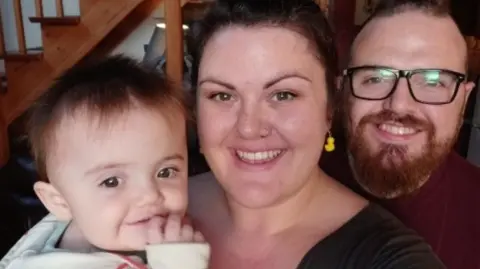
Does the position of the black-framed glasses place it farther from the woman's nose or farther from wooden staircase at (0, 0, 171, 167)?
wooden staircase at (0, 0, 171, 167)

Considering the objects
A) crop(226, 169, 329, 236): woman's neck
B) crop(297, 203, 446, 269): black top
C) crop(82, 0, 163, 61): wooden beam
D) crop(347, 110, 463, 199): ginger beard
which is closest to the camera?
crop(297, 203, 446, 269): black top

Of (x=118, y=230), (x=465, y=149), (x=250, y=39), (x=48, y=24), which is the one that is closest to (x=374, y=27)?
(x=250, y=39)

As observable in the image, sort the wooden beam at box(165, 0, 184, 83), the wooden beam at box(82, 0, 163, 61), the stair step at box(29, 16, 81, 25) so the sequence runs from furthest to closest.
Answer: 1. the wooden beam at box(82, 0, 163, 61)
2. the stair step at box(29, 16, 81, 25)
3. the wooden beam at box(165, 0, 184, 83)

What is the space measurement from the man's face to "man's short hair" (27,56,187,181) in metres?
0.48

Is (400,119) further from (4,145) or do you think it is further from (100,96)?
(4,145)

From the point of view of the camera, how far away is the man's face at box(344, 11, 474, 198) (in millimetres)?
1333

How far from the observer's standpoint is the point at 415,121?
4.47 ft

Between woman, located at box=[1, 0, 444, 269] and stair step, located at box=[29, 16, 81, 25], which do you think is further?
Result: stair step, located at box=[29, 16, 81, 25]

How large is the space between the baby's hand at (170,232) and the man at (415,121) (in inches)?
21.1

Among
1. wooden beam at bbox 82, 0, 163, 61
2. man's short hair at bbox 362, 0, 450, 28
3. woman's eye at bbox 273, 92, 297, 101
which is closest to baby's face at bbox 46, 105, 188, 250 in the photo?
woman's eye at bbox 273, 92, 297, 101

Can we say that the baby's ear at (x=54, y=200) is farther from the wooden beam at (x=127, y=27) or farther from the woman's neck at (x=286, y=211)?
the wooden beam at (x=127, y=27)

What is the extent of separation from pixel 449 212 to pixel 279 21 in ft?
2.00

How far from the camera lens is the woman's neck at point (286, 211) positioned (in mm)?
1265

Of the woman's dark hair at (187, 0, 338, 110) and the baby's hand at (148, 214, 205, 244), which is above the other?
the woman's dark hair at (187, 0, 338, 110)
